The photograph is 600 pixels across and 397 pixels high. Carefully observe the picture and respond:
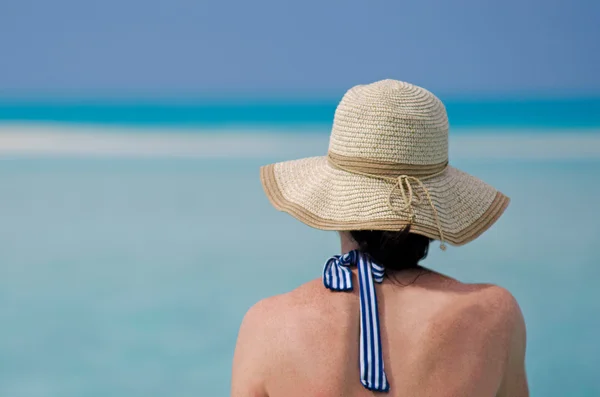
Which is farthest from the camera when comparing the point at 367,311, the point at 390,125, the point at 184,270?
the point at 184,270

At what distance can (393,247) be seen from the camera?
1.21 metres

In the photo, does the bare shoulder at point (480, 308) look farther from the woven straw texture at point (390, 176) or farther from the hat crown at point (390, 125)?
the hat crown at point (390, 125)

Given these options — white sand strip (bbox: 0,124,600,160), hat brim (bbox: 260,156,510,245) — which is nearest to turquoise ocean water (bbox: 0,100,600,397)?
white sand strip (bbox: 0,124,600,160)

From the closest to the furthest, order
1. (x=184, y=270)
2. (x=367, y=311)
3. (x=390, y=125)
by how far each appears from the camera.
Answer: (x=367, y=311)
(x=390, y=125)
(x=184, y=270)

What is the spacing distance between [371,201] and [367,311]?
163 mm

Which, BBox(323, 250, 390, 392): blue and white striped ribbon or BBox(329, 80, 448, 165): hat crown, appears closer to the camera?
BBox(323, 250, 390, 392): blue and white striped ribbon

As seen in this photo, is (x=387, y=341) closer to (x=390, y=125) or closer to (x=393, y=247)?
(x=393, y=247)

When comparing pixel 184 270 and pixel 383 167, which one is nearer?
pixel 383 167

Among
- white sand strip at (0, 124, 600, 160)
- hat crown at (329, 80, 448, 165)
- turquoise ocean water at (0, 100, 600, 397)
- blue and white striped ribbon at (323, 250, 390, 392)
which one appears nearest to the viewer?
blue and white striped ribbon at (323, 250, 390, 392)

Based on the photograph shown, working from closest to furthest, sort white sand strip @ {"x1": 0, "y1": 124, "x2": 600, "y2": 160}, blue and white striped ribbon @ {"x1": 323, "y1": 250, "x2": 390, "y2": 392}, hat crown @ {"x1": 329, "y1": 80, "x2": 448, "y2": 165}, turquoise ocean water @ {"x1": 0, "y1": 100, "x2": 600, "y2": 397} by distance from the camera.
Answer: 1. blue and white striped ribbon @ {"x1": 323, "y1": 250, "x2": 390, "y2": 392}
2. hat crown @ {"x1": 329, "y1": 80, "x2": 448, "y2": 165}
3. turquoise ocean water @ {"x1": 0, "y1": 100, "x2": 600, "y2": 397}
4. white sand strip @ {"x1": 0, "y1": 124, "x2": 600, "y2": 160}

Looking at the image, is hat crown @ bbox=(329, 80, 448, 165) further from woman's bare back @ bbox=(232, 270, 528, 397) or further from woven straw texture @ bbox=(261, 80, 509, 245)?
woman's bare back @ bbox=(232, 270, 528, 397)

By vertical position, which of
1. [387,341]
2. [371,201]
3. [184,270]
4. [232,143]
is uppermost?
[371,201]

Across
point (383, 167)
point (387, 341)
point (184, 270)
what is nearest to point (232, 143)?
point (184, 270)

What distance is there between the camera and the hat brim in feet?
3.96
